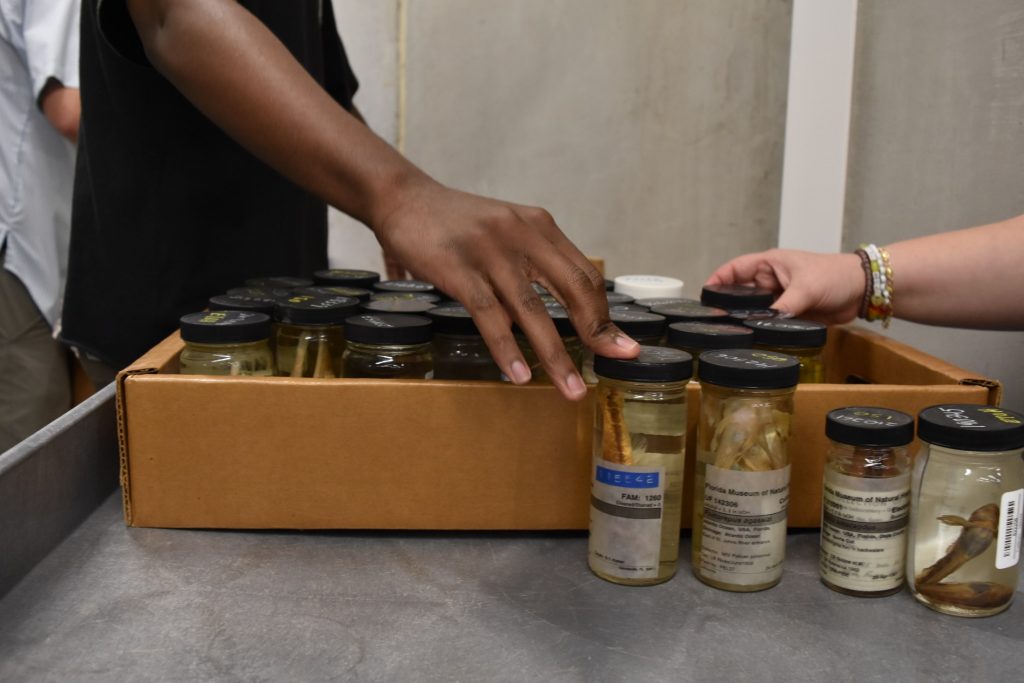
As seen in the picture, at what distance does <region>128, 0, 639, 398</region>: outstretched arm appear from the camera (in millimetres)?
750

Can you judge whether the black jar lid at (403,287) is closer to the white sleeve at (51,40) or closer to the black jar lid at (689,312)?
the black jar lid at (689,312)

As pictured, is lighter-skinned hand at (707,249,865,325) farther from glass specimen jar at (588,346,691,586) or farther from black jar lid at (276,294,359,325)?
black jar lid at (276,294,359,325)

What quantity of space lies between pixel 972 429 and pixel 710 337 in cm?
25

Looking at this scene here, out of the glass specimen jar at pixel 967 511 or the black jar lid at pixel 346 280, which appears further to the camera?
the black jar lid at pixel 346 280

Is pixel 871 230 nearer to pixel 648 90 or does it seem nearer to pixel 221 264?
pixel 648 90

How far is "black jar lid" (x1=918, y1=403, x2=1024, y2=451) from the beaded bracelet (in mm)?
337

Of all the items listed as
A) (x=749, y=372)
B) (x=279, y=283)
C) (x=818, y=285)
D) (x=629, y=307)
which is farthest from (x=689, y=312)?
(x=279, y=283)

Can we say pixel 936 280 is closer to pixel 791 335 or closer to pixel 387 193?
pixel 791 335

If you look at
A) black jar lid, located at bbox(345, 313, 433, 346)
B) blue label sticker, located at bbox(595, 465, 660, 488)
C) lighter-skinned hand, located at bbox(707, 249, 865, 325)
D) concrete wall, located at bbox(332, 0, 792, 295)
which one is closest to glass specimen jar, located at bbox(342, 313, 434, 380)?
black jar lid, located at bbox(345, 313, 433, 346)

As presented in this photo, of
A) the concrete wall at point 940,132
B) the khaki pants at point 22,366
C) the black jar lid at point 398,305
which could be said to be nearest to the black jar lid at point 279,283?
the black jar lid at point 398,305

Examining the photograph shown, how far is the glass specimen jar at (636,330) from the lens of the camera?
0.87m

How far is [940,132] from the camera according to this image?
140 centimetres

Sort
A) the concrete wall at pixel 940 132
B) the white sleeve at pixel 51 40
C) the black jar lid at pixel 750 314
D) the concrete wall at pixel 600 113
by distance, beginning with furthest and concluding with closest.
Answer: the concrete wall at pixel 600 113 < the white sleeve at pixel 51 40 < the concrete wall at pixel 940 132 < the black jar lid at pixel 750 314

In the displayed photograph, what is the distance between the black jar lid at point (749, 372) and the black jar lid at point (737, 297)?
1.15 ft
